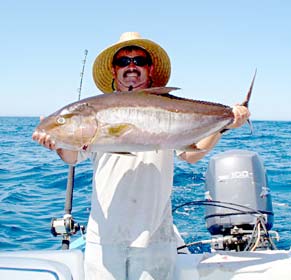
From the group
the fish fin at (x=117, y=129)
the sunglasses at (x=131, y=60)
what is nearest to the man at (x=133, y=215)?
the sunglasses at (x=131, y=60)

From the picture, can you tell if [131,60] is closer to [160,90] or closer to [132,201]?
[160,90]

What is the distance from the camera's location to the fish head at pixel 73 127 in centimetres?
233

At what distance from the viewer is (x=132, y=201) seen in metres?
2.76

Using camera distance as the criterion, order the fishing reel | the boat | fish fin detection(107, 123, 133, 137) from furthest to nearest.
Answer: the fishing reel < the boat < fish fin detection(107, 123, 133, 137)

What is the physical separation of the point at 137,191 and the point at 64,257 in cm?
73

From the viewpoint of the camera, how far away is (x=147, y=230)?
108 inches

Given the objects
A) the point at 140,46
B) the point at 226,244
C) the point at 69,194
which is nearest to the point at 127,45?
the point at 140,46

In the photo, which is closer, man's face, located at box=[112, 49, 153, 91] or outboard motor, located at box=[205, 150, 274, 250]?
man's face, located at box=[112, 49, 153, 91]

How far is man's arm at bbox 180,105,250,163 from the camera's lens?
275 centimetres

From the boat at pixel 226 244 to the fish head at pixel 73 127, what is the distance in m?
0.85

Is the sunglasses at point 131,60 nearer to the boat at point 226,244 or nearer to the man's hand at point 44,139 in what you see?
the man's hand at point 44,139

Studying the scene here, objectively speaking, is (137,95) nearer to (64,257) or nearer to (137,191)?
(137,191)

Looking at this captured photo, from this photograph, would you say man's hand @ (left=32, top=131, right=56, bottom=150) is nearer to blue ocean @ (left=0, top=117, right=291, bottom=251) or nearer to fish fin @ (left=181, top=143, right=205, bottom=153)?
fish fin @ (left=181, top=143, right=205, bottom=153)

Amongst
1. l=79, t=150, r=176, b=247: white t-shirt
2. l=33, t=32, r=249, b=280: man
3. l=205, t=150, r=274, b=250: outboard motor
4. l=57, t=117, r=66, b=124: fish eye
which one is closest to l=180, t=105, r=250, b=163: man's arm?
l=33, t=32, r=249, b=280: man
